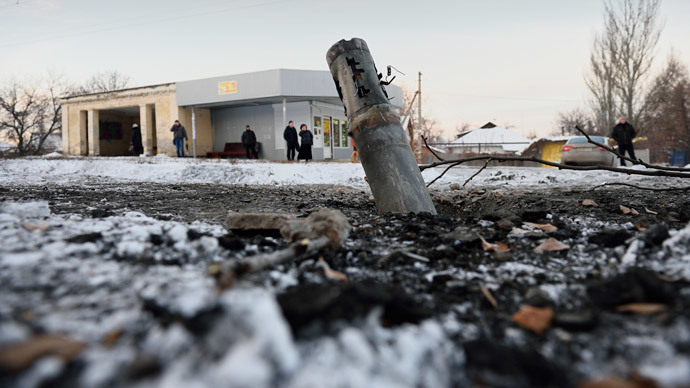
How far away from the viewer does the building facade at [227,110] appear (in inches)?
734

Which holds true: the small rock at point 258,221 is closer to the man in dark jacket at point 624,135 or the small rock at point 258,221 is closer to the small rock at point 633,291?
the small rock at point 633,291

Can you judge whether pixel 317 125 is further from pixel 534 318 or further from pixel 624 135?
pixel 534 318

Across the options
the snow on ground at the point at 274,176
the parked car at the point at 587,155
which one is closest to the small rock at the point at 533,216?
the snow on ground at the point at 274,176

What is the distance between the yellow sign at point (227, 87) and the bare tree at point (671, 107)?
27.8 m

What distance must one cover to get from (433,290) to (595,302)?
571 mm

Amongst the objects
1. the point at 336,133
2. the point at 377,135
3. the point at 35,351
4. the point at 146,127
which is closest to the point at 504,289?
the point at 35,351

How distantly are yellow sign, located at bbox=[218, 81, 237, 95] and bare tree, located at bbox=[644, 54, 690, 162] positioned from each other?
2776 cm

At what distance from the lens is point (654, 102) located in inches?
1080

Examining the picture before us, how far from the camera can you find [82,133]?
78.8 ft

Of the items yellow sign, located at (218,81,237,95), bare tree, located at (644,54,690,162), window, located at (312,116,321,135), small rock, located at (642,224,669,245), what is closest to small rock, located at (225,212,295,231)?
small rock, located at (642,224,669,245)

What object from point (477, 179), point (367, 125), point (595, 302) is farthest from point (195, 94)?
point (595, 302)

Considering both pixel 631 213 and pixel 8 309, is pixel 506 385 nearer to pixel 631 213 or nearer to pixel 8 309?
pixel 8 309

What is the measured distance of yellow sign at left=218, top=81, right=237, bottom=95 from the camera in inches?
745

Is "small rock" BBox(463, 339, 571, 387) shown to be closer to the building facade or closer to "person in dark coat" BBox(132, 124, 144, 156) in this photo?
the building facade
